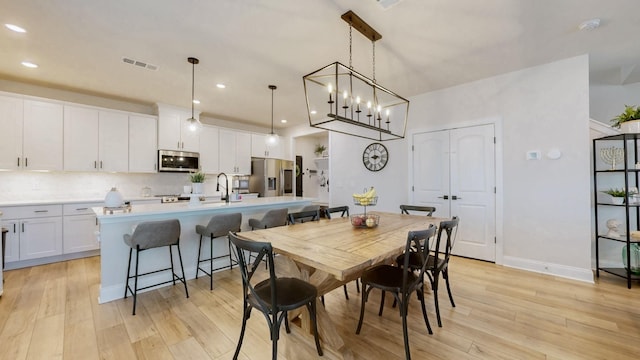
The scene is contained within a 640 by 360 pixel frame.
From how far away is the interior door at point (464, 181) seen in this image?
3.62 m

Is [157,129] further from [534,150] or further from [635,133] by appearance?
[635,133]

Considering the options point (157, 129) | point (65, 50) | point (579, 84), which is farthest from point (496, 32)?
point (157, 129)

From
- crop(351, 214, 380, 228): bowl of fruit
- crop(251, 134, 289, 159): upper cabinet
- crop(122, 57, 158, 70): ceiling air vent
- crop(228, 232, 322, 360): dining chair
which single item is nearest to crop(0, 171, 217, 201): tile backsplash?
crop(251, 134, 289, 159): upper cabinet

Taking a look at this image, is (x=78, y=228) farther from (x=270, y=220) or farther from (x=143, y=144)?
(x=270, y=220)

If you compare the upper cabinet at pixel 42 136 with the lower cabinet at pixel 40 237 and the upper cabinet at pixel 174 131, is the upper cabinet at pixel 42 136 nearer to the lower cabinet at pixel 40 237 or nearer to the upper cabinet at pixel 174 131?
the lower cabinet at pixel 40 237

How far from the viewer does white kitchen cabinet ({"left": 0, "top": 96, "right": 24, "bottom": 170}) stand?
3.45 metres

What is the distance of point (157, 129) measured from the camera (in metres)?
4.67

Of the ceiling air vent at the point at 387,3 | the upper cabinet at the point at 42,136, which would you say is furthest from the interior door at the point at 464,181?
the upper cabinet at the point at 42,136

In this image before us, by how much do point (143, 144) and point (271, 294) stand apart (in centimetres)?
445

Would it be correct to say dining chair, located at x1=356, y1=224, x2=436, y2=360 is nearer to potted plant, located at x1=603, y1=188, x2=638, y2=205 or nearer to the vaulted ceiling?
the vaulted ceiling

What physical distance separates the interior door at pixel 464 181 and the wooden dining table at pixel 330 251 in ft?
6.00

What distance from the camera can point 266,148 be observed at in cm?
639

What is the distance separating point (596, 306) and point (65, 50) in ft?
20.2

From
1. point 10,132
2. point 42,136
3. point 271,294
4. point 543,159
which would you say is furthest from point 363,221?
point 10,132
